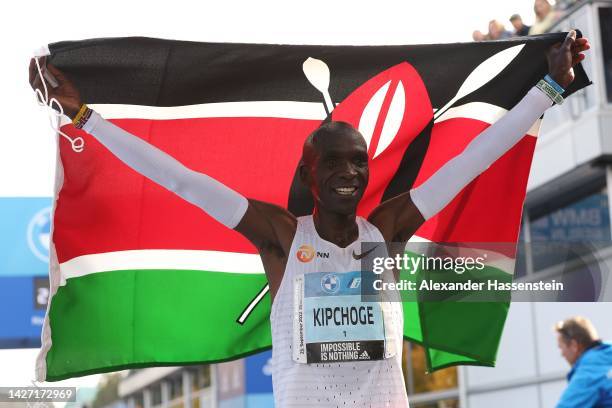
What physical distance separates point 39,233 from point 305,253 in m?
6.54

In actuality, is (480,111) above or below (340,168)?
above

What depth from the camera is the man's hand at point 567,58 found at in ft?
17.1

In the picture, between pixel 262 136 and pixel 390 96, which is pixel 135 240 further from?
pixel 390 96

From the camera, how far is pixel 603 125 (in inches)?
550

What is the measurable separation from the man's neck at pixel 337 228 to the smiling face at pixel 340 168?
5 cm

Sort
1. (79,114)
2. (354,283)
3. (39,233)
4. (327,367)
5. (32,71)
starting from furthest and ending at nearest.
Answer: (39,233) < (32,71) < (79,114) < (354,283) < (327,367)

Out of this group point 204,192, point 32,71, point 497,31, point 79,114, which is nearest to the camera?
point 204,192

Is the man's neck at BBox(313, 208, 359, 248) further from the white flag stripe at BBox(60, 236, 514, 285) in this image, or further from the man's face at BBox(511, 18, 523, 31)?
the man's face at BBox(511, 18, 523, 31)

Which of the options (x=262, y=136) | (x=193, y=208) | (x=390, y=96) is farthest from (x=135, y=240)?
(x=390, y=96)

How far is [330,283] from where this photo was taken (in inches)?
175

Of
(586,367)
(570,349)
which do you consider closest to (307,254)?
(586,367)

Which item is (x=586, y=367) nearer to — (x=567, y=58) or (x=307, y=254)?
(x=567, y=58)

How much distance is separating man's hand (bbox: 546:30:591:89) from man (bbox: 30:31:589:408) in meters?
0.34

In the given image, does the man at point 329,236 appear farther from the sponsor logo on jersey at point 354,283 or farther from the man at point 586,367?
the man at point 586,367
